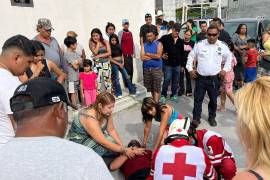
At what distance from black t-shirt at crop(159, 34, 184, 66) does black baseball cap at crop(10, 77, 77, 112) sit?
5.47m

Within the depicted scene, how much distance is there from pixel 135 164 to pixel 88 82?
8.30ft

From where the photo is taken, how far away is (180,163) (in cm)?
265

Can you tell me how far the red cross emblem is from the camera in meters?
2.64

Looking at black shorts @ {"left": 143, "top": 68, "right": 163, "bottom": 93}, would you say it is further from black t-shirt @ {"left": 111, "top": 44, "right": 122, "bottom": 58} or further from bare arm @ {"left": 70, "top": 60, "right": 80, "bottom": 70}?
bare arm @ {"left": 70, "top": 60, "right": 80, "bottom": 70}

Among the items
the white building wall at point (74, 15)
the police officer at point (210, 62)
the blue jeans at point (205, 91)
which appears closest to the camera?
the police officer at point (210, 62)

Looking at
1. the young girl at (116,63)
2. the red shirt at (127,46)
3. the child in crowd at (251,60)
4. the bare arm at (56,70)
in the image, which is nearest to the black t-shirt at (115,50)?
the young girl at (116,63)

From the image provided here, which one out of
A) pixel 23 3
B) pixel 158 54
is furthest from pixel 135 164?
pixel 23 3

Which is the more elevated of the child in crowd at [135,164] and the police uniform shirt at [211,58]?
the police uniform shirt at [211,58]

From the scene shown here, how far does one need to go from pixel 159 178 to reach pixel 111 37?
4661 millimetres

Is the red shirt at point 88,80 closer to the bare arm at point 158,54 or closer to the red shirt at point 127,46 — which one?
the bare arm at point 158,54

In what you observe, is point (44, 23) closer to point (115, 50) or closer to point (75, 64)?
point (75, 64)

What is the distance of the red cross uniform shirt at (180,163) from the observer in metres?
2.65

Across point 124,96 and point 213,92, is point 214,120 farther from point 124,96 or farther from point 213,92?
point 124,96

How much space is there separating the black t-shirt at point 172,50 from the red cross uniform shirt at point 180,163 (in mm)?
4279
